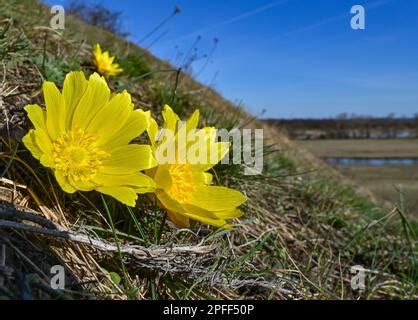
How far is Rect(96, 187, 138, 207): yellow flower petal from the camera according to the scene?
36.4 inches

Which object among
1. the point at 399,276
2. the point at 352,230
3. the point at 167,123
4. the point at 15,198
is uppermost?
the point at 167,123

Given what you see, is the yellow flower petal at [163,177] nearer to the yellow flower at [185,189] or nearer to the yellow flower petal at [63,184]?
the yellow flower at [185,189]

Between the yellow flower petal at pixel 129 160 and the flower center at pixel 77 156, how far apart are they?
0.06 ft

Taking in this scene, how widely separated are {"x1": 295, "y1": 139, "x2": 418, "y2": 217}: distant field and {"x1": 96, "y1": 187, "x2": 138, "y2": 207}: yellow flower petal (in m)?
11.8

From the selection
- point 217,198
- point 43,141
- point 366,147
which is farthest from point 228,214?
point 366,147

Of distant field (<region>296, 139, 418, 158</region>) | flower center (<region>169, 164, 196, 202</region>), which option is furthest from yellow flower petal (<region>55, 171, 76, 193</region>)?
distant field (<region>296, 139, 418, 158</region>)

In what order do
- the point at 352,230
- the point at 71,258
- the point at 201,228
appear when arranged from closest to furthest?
the point at 71,258, the point at 201,228, the point at 352,230

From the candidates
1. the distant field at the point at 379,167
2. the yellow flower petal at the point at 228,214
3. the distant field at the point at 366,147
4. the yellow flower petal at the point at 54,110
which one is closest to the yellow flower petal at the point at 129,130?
the yellow flower petal at the point at 54,110

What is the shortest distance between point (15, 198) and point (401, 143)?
38261 millimetres

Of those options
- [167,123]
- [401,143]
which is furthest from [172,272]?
[401,143]

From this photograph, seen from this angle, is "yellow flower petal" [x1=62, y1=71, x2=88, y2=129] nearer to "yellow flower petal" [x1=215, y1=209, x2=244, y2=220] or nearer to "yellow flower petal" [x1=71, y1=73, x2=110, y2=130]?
"yellow flower petal" [x1=71, y1=73, x2=110, y2=130]

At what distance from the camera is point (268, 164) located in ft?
7.58

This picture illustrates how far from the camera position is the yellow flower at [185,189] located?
1.02 m

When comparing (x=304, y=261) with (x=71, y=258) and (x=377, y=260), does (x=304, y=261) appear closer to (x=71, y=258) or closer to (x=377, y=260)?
(x=377, y=260)
